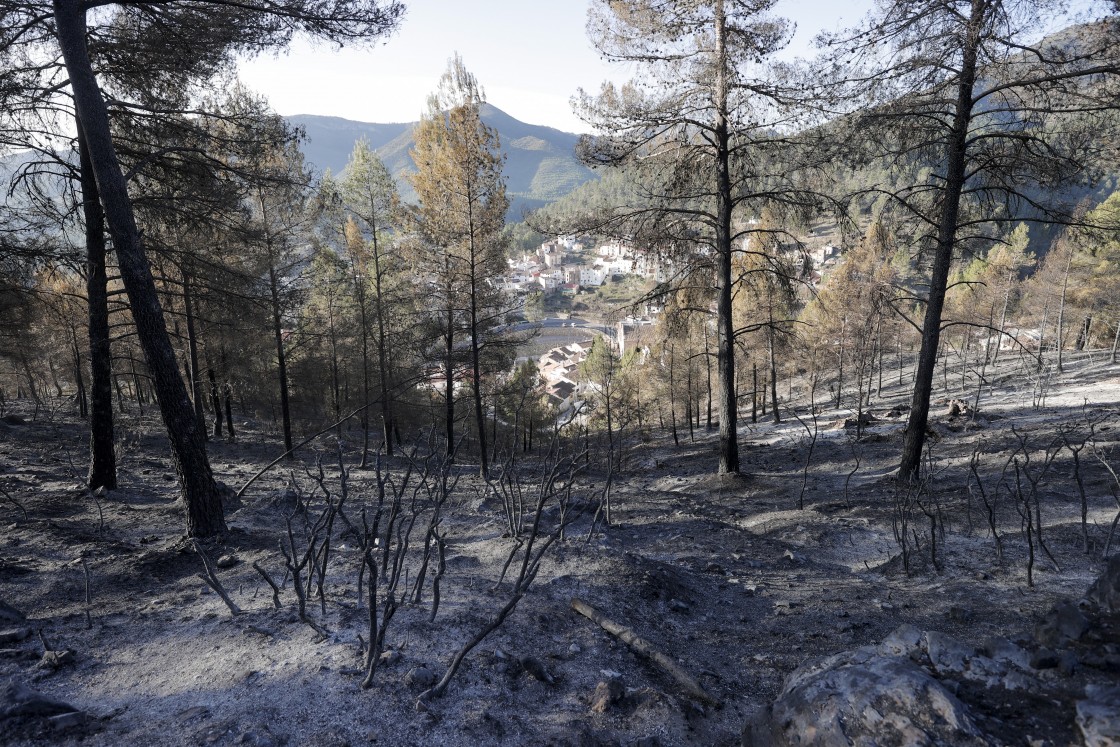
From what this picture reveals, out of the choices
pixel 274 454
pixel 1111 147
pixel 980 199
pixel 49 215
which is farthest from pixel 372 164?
pixel 1111 147

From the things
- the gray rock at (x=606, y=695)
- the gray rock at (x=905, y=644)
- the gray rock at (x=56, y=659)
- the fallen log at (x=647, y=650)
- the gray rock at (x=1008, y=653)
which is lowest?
the fallen log at (x=647, y=650)

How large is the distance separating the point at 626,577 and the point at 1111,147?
25.5ft

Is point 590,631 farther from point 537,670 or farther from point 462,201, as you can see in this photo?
point 462,201

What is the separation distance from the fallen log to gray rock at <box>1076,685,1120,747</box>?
170 cm

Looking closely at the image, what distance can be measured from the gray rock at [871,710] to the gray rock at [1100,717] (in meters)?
0.33

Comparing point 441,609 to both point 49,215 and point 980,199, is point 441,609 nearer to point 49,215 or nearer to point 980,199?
point 49,215

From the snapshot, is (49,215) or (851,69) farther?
(851,69)

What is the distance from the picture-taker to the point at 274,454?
14.8m

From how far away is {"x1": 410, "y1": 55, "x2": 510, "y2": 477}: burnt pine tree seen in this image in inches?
450

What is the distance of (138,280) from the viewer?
5516 millimetres

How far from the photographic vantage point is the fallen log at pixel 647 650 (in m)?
3.24

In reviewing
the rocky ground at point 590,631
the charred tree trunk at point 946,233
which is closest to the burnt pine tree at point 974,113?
the charred tree trunk at point 946,233

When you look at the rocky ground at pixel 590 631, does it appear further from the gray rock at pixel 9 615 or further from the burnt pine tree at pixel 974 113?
the burnt pine tree at pixel 974 113

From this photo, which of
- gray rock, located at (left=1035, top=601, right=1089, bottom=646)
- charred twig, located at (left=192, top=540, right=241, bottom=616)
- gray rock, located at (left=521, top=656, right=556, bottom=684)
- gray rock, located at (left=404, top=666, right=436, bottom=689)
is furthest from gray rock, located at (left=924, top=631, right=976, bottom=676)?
charred twig, located at (left=192, top=540, right=241, bottom=616)
